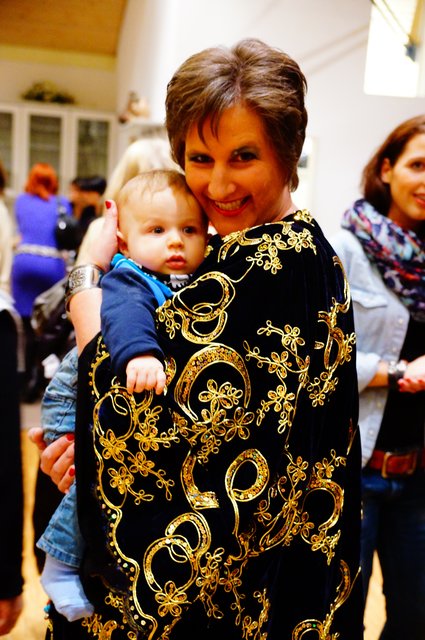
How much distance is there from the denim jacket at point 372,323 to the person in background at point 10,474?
88 cm

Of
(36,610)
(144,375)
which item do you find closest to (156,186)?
(144,375)

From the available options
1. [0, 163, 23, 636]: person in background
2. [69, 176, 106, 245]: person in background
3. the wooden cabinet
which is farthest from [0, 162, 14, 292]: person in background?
the wooden cabinet

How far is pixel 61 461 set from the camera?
128cm

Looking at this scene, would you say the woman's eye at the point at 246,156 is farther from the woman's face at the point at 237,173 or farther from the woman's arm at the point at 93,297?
the woman's arm at the point at 93,297

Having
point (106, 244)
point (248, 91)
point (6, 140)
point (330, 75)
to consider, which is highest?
point (330, 75)

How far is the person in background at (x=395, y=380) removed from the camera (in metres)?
1.78

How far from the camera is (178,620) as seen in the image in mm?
1055

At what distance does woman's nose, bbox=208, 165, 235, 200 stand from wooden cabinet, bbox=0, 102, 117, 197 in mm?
7584

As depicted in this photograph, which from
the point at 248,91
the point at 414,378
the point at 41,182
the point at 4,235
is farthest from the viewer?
the point at 41,182

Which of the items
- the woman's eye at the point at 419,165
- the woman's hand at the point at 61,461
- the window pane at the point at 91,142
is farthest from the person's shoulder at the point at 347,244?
the window pane at the point at 91,142

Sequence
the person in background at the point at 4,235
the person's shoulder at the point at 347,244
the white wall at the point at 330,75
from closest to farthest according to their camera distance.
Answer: the person's shoulder at the point at 347,244
the white wall at the point at 330,75
the person in background at the point at 4,235

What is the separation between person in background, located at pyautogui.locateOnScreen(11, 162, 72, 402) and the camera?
4.94 m

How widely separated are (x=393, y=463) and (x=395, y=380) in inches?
8.0

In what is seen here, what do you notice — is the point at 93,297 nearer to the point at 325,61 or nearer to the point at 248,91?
the point at 248,91
